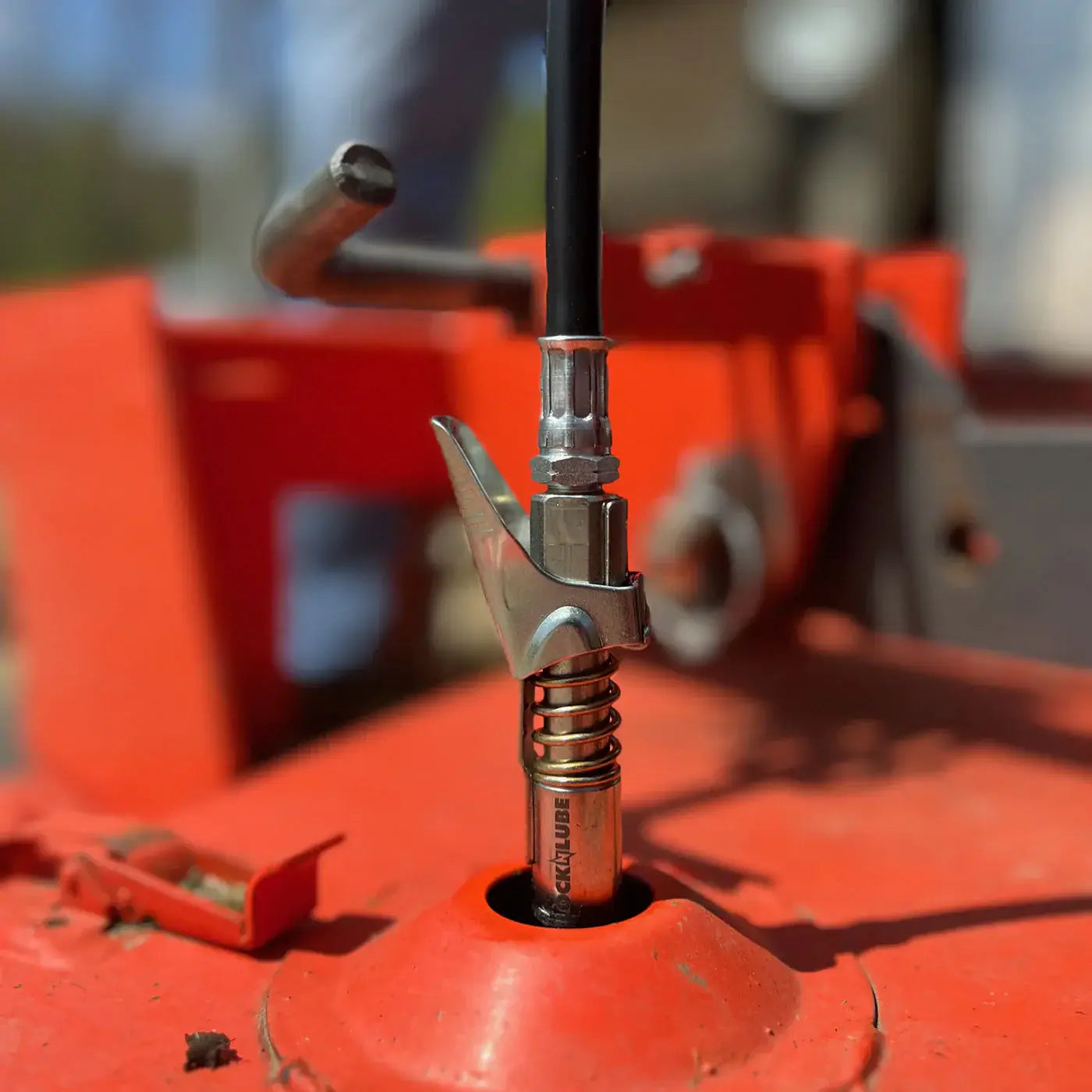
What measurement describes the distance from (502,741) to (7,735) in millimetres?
672

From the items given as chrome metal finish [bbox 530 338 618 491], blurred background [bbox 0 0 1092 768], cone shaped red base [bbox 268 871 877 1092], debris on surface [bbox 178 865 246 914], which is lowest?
debris on surface [bbox 178 865 246 914]

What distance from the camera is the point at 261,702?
117cm

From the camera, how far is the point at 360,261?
62 cm

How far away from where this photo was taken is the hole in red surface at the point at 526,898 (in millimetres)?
504

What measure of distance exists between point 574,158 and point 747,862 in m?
0.49

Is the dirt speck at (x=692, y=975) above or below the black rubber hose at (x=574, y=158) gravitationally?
below

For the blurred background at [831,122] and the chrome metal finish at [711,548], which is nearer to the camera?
the chrome metal finish at [711,548]

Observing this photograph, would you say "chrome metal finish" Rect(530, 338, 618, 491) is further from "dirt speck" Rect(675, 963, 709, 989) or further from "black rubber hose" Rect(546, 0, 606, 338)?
"dirt speck" Rect(675, 963, 709, 989)

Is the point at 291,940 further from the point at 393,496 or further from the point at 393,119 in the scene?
the point at 393,119

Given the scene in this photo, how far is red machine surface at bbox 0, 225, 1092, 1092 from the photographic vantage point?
1.49 feet

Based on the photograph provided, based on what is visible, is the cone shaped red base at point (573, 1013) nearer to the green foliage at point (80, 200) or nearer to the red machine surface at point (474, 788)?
the red machine surface at point (474, 788)

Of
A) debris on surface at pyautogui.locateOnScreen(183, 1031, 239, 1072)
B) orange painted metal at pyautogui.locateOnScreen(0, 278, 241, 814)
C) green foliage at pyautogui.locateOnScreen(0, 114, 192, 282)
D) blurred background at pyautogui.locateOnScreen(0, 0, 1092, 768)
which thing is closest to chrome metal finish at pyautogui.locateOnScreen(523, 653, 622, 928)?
debris on surface at pyautogui.locateOnScreen(183, 1031, 239, 1072)

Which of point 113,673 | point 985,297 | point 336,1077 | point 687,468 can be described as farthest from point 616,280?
point 985,297

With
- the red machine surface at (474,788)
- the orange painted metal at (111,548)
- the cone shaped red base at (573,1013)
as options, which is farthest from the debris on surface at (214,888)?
the orange painted metal at (111,548)
